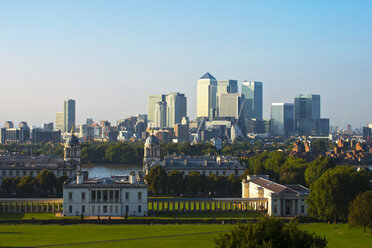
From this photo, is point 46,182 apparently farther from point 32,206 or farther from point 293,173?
point 293,173

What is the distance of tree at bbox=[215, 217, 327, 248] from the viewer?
41.3 m

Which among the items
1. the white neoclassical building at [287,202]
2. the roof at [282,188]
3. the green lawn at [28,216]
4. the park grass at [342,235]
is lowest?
the green lawn at [28,216]

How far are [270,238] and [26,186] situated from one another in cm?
5949

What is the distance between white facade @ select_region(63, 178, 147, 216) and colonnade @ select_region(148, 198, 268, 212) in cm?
310

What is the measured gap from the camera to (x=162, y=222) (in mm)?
67438

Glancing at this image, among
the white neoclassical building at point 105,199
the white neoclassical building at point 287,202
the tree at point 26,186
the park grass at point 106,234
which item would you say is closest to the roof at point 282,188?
the white neoclassical building at point 287,202

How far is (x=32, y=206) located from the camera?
263ft

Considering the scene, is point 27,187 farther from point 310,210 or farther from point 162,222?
point 310,210

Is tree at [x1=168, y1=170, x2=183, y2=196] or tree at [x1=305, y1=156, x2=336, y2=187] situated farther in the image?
tree at [x1=305, y1=156, x2=336, y2=187]

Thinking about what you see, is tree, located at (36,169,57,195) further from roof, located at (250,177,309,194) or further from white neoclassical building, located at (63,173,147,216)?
roof, located at (250,177,309,194)

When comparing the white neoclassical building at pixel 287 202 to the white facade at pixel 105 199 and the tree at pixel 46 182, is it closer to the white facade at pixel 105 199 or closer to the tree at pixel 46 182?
the white facade at pixel 105 199

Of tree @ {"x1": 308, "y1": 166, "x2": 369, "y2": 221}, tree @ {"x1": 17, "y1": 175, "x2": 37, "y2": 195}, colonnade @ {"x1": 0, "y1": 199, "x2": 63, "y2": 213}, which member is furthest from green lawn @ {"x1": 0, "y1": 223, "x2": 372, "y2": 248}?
tree @ {"x1": 17, "y1": 175, "x2": 37, "y2": 195}

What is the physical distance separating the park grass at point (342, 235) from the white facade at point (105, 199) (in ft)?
62.5

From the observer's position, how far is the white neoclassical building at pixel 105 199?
7544 centimetres
